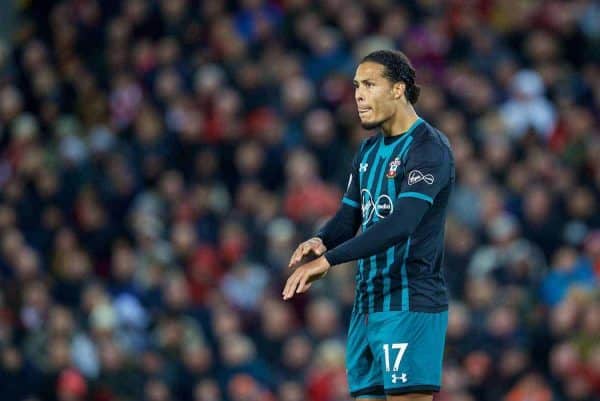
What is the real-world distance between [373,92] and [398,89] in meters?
0.13

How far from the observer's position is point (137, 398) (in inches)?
484

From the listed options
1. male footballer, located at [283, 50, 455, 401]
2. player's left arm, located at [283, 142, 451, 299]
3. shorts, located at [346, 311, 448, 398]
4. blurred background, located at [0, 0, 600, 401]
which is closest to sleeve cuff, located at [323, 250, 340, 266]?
player's left arm, located at [283, 142, 451, 299]

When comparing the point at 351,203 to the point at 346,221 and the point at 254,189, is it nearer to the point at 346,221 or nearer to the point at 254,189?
the point at 346,221

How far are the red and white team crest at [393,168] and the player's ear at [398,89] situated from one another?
0.30 meters

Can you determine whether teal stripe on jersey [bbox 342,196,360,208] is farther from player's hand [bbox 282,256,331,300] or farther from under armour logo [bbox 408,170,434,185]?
player's hand [bbox 282,256,331,300]

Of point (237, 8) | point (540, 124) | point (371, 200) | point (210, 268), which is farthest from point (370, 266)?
point (237, 8)

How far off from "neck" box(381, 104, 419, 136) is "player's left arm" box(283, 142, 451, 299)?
0.54 feet

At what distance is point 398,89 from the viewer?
258 inches

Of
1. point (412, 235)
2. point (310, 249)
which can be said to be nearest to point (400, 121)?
point (412, 235)

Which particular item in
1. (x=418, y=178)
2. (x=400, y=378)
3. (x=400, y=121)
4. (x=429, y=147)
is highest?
(x=400, y=121)

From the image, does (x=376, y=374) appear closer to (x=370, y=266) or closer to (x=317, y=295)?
(x=370, y=266)

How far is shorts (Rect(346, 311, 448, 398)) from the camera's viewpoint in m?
6.48

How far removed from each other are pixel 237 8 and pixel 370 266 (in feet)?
31.7

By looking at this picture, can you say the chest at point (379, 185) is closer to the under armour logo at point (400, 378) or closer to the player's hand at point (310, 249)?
the player's hand at point (310, 249)
